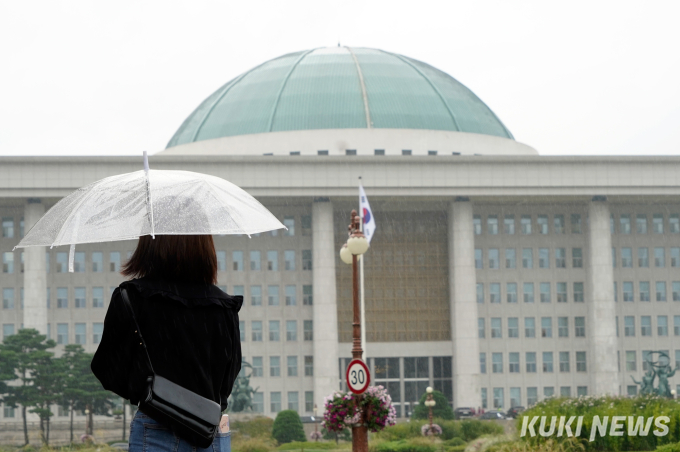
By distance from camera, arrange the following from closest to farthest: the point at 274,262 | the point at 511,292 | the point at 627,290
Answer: the point at 274,262
the point at 511,292
the point at 627,290

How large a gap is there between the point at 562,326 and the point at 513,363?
3922mm

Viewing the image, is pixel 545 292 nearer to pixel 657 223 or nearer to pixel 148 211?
pixel 657 223

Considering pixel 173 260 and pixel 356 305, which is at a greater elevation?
pixel 173 260

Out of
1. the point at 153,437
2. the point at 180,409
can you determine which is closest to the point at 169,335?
the point at 180,409

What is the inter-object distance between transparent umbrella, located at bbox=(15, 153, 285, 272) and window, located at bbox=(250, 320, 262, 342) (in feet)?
196

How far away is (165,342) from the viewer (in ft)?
15.3

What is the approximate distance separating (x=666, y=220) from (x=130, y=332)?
67105 millimetres

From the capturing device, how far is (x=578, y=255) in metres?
66.9

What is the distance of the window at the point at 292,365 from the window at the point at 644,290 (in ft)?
74.5

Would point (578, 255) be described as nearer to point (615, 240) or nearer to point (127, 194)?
point (615, 240)

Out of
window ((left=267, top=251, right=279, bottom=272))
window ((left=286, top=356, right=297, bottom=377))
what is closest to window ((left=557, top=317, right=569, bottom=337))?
window ((left=286, top=356, right=297, bottom=377))

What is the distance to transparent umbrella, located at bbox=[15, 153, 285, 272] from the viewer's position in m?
5.28

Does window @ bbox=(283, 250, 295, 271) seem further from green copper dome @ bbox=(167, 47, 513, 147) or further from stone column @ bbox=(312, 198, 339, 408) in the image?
green copper dome @ bbox=(167, 47, 513, 147)

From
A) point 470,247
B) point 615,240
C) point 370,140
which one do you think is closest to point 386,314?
point 470,247
